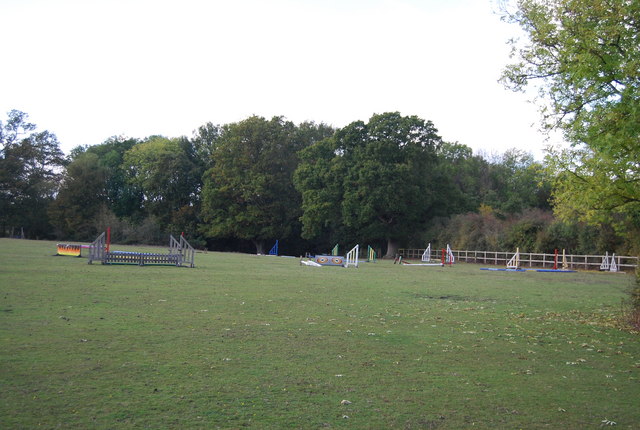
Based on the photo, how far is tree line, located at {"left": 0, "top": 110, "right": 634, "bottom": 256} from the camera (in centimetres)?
5572

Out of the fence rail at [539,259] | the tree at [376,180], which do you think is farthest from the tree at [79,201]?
the fence rail at [539,259]

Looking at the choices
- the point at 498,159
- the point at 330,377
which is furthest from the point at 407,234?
the point at 330,377

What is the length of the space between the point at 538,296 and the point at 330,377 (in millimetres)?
13880

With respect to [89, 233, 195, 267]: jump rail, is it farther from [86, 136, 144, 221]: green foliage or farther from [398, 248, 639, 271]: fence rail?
[86, 136, 144, 221]: green foliage

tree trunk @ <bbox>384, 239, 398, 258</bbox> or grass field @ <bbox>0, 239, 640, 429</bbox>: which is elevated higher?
tree trunk @ <bbox>384, 239, 398, 258</bbox>

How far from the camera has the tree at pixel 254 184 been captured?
6675 cm

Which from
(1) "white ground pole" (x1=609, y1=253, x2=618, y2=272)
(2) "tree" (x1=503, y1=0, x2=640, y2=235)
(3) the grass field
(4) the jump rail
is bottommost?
(3) the grass field

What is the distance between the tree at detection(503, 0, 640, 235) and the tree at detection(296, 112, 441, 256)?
1628 inches

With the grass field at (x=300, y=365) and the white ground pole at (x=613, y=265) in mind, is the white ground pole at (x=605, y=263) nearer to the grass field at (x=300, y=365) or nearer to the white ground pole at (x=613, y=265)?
the white ground pole at (x=613, y=265)

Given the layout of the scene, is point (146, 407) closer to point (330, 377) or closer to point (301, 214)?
point (330, 377)

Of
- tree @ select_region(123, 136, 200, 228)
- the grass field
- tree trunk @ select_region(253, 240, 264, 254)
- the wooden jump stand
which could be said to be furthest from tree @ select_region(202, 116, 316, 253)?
the grass field

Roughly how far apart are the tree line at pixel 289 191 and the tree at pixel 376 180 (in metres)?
0.13

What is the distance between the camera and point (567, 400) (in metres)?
6.10

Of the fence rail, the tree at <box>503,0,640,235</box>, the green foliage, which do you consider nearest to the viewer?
the tree at <box>503,0,640,235</box>
